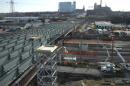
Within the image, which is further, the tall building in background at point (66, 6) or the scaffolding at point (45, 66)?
the tall building in background at point (66, 6)

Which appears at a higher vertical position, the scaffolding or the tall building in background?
the tall building in background

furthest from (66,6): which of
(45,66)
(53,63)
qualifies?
(45,66)

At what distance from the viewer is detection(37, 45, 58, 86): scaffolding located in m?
9.30

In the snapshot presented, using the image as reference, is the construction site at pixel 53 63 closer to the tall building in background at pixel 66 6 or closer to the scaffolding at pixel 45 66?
the scaffolding at pixel 45 66

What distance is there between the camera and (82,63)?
56.5ft

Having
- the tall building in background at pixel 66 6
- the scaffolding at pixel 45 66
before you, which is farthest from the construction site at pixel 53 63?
the tall building in background at pixel 66 6

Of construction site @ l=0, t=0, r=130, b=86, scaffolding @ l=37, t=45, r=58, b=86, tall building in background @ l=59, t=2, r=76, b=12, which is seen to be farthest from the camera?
tall building in background @ l=59, t=2, r=76, b=12

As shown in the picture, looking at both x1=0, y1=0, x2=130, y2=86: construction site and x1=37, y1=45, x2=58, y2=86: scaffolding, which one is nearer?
x1=0, y1=0, x2=130, y2=86: construction site

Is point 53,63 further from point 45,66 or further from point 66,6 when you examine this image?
point 66,6

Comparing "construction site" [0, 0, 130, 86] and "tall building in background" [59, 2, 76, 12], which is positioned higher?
"tall building in background" [59, 2, 76, 12]

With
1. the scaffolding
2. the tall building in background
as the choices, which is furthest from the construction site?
the tall building in background

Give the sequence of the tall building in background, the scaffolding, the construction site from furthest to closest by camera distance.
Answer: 1. the tall building in background
2. the scaffolding
3. the construction site

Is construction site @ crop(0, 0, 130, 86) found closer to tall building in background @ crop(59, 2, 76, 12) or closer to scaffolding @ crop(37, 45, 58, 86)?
scaffolding @ crop(37, 45, 58, 86)

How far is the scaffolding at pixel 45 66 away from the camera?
366 inches
